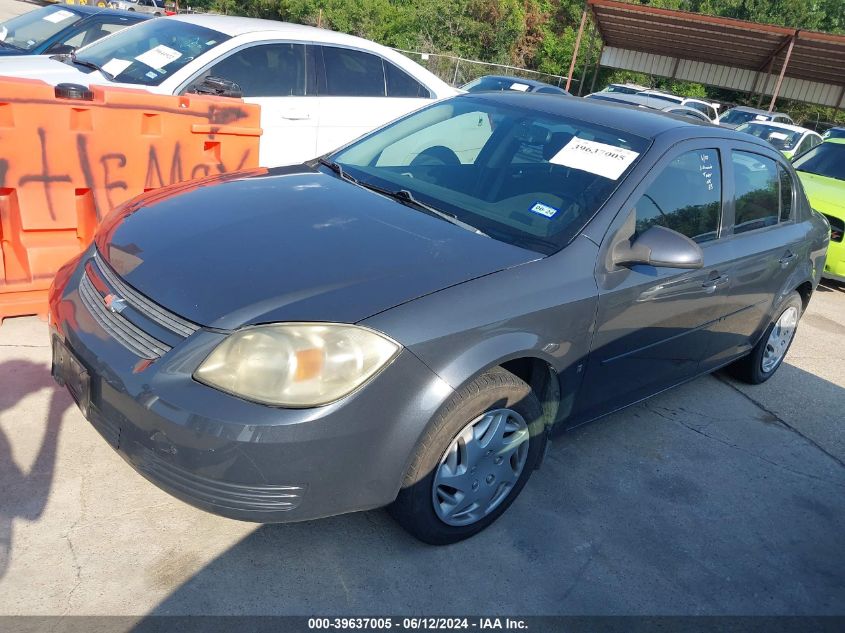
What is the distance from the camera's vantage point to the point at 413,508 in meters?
2.71

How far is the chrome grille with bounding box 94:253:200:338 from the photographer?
8.09ft

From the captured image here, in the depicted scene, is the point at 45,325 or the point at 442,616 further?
the point at 45,325

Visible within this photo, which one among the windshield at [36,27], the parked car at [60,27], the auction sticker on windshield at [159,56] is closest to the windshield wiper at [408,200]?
the auction sticker on windshield at [159,56]

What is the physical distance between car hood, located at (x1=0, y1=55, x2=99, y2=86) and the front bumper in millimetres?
3786

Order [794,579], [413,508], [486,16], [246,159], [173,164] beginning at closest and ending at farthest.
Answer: [413,508], [794,579], [173,164], [246,159], [486,16]

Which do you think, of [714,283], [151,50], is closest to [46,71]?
[151,50]

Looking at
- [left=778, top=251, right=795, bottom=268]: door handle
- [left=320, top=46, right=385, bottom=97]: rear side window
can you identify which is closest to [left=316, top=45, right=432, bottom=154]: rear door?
[left=320, top=46, right=385, bottom=97]: rear side window

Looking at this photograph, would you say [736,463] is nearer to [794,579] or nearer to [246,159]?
[794,579]

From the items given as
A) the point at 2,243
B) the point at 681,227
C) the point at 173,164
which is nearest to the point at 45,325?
the point at 2,243

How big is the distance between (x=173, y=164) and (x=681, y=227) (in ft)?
10.1

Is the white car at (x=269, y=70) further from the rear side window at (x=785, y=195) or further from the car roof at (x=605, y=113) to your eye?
the rear side window at (x=785, y=195)

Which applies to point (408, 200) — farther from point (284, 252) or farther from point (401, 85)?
point (401, 85)

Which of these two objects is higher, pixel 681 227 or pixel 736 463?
pixel 681 227

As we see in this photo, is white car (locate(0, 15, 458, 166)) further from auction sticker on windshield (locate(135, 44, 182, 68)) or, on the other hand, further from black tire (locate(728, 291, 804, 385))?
black tire (locate(728, 291, 804, 385))
